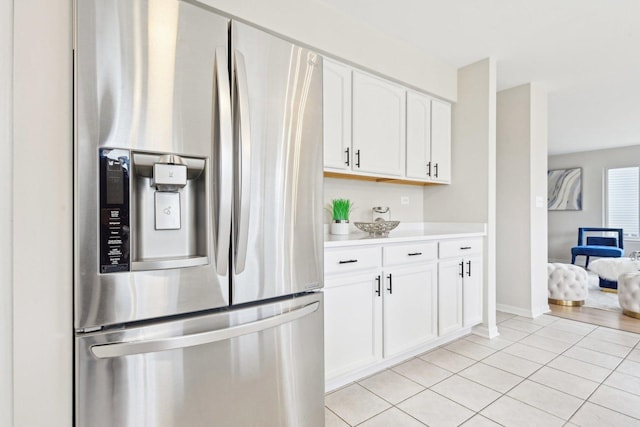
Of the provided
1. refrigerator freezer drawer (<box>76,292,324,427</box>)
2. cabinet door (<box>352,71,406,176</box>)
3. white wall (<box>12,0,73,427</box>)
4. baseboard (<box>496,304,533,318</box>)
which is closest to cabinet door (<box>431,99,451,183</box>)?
cabinet door (<box>352,71,406,176</box>)

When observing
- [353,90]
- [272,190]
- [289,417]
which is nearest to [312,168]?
[272,190]

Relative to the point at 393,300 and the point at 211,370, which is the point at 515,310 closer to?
the point at 393,300

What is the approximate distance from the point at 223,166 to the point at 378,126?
1859 mm

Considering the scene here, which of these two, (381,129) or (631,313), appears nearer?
(381,129)

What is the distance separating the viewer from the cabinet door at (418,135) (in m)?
2.90

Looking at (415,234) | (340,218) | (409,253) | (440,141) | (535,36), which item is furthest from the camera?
(440,141)

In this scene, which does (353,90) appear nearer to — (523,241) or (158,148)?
(158,148)

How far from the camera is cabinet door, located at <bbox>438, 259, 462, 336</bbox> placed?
102 inches

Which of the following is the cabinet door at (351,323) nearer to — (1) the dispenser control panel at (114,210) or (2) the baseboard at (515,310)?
(1) the dispenser control panel at (114,210)

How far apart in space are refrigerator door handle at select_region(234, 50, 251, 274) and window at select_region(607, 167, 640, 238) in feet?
27.6

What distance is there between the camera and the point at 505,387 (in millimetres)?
2049

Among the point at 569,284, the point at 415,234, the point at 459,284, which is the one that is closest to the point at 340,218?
the point at 415,234

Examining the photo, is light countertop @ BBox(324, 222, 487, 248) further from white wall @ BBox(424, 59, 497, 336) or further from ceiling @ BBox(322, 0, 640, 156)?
ceiling @ BBox(322, 0, 640, 156)

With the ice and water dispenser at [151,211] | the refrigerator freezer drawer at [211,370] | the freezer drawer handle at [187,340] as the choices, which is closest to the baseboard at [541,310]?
the refrigerator freezer drawer at [211,370]
